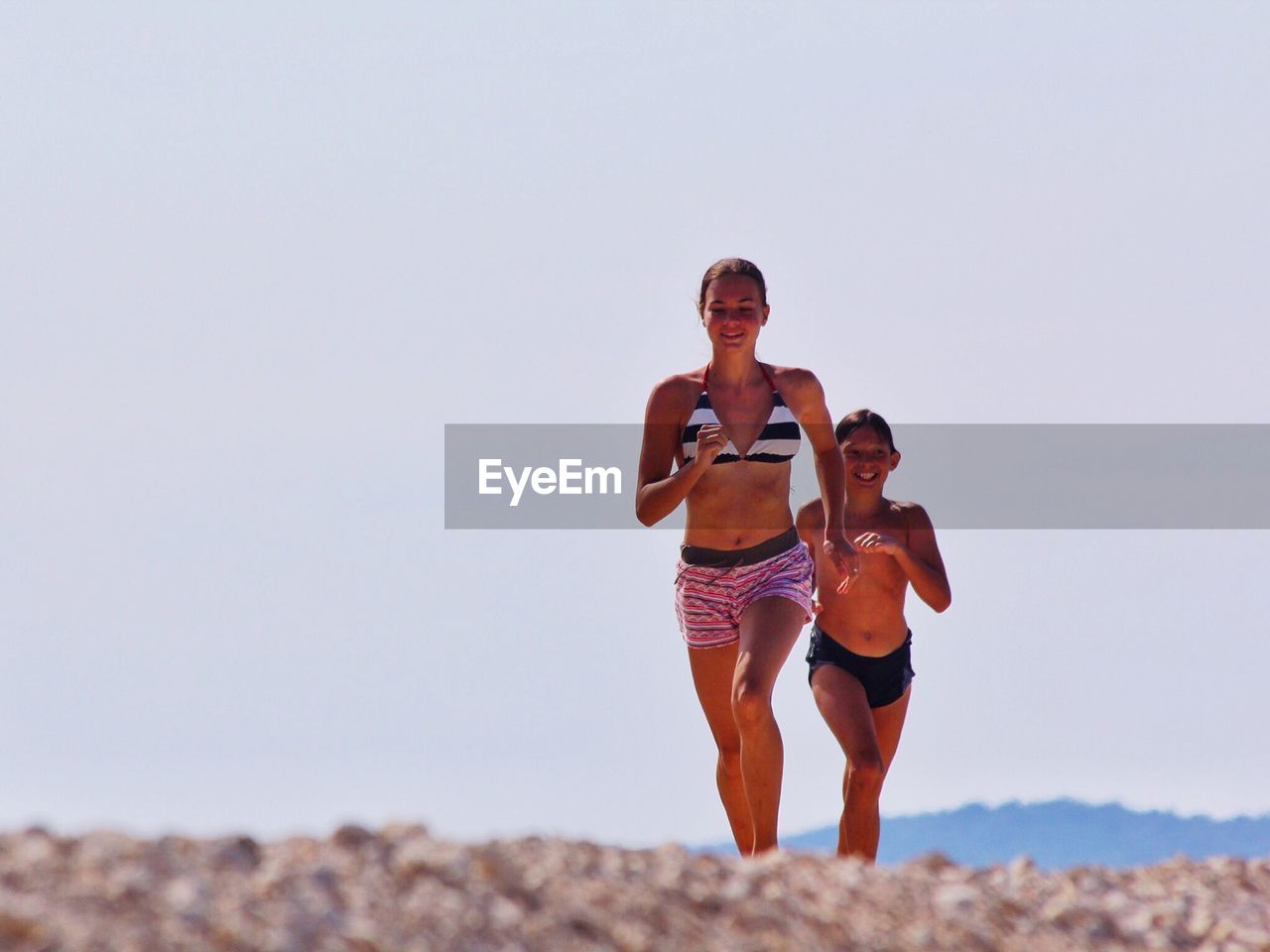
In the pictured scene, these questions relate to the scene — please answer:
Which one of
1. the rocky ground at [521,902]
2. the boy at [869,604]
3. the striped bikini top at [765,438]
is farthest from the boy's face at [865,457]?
the rocky ground at [521,902]

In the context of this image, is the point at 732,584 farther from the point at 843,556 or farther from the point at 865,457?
the point at 865,457

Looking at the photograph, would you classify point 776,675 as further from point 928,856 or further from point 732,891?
point 732,891

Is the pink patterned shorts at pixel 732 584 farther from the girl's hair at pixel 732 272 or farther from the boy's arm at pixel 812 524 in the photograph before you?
the girl's hair at pixel 732 272

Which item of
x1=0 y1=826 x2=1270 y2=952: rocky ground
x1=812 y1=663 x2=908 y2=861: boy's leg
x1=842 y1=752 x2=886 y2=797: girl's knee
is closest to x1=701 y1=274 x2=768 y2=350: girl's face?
x1=812 y1=663 x2=908 y2=861: boy's leg

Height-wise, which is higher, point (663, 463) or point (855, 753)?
point (663, 463)

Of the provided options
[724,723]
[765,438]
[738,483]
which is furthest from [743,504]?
[724,723]

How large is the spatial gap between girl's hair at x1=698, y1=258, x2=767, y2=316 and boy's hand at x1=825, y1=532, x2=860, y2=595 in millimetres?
1141

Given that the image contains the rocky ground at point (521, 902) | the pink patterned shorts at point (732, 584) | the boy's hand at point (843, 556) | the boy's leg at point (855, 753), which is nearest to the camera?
the rocky ground at point (521, 902)

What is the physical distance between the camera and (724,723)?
7699 millimetres

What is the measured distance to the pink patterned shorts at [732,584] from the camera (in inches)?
292

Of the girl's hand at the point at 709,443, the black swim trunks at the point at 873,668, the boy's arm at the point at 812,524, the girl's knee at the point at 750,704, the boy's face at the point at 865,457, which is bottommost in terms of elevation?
the girl's knee at the point at 750,704

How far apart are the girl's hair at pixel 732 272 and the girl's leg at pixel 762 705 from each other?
55.1 inches

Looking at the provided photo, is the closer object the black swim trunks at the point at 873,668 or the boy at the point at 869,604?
the boy at the point at 869,604

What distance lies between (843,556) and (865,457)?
1102 mm
